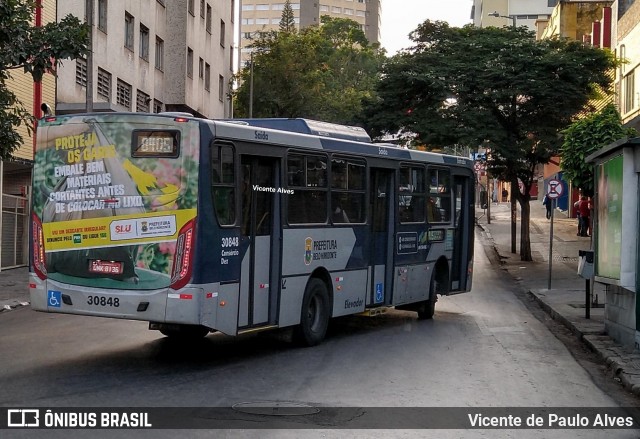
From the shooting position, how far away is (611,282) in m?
13.7

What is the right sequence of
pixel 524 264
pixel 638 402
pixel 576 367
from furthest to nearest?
1. pixel 524 264
2. pixel 576 367
3. pixel 638 402

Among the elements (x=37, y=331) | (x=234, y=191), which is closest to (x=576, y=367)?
(x=234, y=191)

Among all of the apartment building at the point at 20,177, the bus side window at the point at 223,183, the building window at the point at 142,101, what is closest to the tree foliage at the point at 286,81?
the building window at the point at 142,101

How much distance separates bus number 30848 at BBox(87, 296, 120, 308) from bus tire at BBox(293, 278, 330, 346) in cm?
321

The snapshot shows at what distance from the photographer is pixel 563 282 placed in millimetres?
27875

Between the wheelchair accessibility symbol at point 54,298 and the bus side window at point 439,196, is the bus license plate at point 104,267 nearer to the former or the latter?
the wheelchair accessibility symbol at point 54,298

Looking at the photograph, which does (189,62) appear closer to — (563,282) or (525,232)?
(525,232)

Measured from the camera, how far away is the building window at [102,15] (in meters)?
32.8

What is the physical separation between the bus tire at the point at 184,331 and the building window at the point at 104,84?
20.2m

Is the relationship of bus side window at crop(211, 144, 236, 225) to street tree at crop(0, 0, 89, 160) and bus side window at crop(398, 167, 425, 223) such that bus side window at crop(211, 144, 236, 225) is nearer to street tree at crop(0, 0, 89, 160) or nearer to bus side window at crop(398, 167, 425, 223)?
street tree at crop(0, 0, 89, 160)

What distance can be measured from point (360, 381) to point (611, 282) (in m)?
5.02

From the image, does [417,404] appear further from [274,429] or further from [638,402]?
[638,402]

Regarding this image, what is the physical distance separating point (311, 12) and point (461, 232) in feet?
469

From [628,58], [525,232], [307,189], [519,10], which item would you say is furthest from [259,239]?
[519,10]
